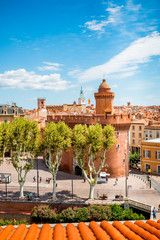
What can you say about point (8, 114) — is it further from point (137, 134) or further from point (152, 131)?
point (152, 131)

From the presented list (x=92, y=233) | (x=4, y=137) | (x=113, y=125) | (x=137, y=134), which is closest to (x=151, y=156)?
(x=113, y=125)

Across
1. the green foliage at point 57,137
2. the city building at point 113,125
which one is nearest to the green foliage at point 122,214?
the green foliage at point 57,137

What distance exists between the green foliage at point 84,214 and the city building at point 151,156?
1943cm

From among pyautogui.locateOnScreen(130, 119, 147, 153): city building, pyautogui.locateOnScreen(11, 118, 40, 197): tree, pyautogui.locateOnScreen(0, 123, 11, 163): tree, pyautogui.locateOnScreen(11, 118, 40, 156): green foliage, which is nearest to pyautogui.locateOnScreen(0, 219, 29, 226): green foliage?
pyautogui.locateOnScreen(11, 118, 40, 197): tree

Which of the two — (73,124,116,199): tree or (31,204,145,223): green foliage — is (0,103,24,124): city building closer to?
(73,124,116,199): tree

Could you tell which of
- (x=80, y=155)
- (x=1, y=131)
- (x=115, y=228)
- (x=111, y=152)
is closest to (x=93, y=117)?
(x=111, y=152)

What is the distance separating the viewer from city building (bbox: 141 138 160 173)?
39906mm

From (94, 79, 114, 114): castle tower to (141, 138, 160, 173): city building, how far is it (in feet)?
32.2

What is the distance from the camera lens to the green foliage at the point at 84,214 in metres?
21.7

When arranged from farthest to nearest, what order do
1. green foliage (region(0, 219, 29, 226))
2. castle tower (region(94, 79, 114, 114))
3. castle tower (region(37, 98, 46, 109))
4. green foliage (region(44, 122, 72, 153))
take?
castle tower (region(37, 98, 46, 109)), castle tower (region(94, 79, 114, 114)), green foliage (region(44, 122, 72, 153)), green foliage (region(0, 219, 29, 226))

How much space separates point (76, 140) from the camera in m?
26.3

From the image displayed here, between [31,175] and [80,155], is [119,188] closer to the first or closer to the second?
[80,155]

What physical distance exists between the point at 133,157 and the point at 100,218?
28023 millimetres

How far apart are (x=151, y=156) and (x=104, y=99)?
13.9 metres
